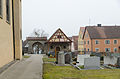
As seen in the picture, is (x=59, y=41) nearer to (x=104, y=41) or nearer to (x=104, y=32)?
(x=104, y=41)

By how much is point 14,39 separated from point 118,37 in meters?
30.2

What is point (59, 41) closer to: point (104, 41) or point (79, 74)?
point (104, 41)

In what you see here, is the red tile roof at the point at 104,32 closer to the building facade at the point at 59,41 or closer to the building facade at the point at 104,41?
the building facade at the point at 104,41

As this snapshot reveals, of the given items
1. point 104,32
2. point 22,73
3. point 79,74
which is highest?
point 104,32

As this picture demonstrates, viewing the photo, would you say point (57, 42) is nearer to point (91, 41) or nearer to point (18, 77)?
point (91, 41)

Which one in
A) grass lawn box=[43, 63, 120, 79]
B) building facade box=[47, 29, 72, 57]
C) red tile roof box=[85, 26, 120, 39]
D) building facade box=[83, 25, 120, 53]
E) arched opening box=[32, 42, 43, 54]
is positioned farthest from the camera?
arched opening box=[32, 42, 43, 54]

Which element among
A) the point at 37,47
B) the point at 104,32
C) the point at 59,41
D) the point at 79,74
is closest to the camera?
the point at 79,74

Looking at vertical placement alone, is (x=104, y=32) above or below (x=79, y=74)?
above

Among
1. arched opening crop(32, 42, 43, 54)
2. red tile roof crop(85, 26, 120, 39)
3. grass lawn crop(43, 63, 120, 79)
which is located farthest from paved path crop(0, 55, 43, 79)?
red tile roof crop(85, 26, 120, 39)

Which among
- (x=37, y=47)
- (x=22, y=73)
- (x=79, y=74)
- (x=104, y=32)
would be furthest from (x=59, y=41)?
(x=22, y=73)

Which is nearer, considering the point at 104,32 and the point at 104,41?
the point at 104,41

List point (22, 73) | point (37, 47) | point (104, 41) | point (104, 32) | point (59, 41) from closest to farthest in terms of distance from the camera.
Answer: point (22, 73) → point (59, 41) → point (104, 41) → point (104, 32) → point (37, 47)

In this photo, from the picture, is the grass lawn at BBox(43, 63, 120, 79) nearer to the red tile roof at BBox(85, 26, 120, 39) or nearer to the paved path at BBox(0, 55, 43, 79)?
the paved path at BBox(0, 55, 43, 79)

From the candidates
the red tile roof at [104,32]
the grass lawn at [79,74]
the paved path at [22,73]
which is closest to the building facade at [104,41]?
the red tile roof at [104,32]
